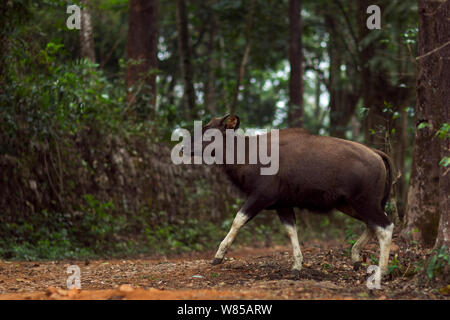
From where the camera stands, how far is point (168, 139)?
13.8 m

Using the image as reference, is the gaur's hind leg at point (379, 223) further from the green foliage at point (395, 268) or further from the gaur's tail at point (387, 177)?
the gaur's tail at point (387, 177)

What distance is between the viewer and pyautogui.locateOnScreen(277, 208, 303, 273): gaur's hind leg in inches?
286

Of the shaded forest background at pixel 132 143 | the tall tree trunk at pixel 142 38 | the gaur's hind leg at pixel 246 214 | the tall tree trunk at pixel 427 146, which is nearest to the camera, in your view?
the gaur's hind leg at pixel 246 214

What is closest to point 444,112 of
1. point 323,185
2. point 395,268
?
point 323,185

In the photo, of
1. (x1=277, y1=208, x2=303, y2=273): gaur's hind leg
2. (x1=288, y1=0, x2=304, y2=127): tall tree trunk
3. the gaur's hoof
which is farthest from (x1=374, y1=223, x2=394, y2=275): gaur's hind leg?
(x1=288, y1=0, x2=304, y2=127): tall tree trunk

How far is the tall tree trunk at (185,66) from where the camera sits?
1717cm

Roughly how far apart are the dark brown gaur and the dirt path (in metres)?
0.36

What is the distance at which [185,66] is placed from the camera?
18.0m

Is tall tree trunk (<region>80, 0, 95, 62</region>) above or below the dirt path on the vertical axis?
above

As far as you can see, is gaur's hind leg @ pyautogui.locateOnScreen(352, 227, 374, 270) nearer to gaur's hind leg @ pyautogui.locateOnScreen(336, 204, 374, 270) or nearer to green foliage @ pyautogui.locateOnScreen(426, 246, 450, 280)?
gaur's hind leg @ pyautogui.locateOnScreen(336, 204, 374, 270)

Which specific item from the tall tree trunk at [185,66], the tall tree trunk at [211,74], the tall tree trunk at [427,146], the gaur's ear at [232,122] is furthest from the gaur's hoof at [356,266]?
the tall tree trunk at [211,74]

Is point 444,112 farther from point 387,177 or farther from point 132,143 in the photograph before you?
point 132,143

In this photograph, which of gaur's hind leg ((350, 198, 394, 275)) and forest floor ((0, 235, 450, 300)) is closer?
forest floor ((0, 235, 450, 300))

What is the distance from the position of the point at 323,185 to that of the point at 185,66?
458 inches
